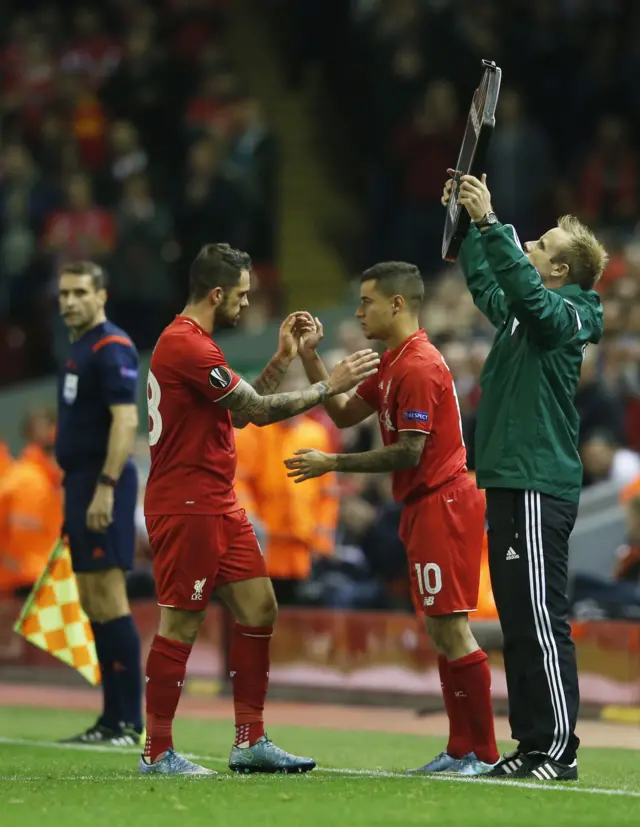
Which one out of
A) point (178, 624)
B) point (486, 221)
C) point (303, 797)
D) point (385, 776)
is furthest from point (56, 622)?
point (486, 221)

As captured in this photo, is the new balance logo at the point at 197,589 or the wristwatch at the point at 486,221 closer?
the wristwatch at the point at 486,221

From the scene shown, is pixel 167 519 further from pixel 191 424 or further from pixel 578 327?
pixel 578 327

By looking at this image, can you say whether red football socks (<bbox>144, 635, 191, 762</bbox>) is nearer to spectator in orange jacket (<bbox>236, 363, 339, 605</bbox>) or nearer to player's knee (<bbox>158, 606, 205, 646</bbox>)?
player's knee (<bbox>158, 606, 205, 646</bbox>)

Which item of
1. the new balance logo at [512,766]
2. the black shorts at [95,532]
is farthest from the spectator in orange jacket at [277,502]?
the new balance logo at [512,766]

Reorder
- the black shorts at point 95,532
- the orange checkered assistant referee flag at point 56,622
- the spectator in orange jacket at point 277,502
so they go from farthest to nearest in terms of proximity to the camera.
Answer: the spectator in orange jacket at point 277,502
the orange checkered assistant referee flag at point 56,622
the black shorts at point 95,532

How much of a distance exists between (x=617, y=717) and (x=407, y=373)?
4.45 metres

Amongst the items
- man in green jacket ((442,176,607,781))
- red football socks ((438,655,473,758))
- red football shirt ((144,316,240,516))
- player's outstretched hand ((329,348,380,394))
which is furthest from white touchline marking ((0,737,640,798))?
player's outstretched hand ((329,348,380,394))

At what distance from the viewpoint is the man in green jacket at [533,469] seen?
6.93 meters

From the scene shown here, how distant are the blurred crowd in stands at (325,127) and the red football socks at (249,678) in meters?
6.06

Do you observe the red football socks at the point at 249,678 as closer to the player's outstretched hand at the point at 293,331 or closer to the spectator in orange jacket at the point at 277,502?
the player's outstretched hand at the point at 293,331

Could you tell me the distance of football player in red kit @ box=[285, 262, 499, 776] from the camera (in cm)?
747

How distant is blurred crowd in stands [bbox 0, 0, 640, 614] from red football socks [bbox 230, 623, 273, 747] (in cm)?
606

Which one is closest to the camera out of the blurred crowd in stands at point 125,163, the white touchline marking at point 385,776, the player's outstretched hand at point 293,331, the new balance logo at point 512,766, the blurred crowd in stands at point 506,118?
the white touchline marking at point 385,776

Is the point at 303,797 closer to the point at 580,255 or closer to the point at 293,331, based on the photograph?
the point at 293,331
